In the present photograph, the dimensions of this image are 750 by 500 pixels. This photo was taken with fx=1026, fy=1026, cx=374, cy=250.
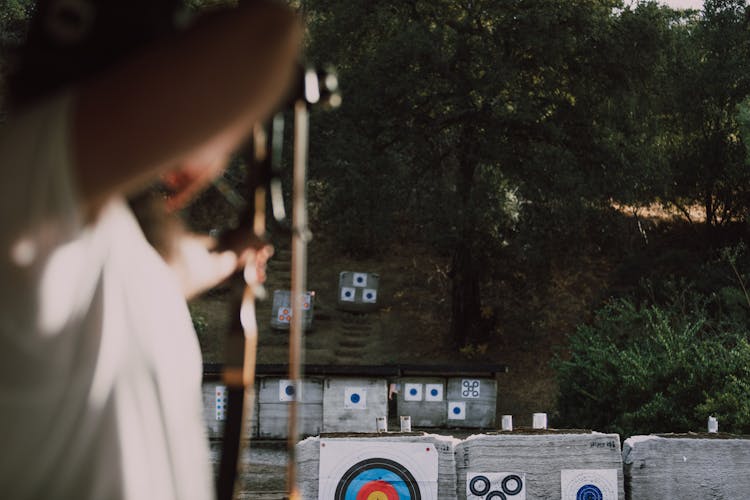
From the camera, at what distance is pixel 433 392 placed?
11.4 meters

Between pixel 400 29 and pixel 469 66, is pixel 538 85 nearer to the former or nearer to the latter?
pixel 469 66

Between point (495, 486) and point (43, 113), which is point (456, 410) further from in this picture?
point (43, 113)

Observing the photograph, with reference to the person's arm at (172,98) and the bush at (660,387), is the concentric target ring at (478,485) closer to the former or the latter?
the bush at (660,387)

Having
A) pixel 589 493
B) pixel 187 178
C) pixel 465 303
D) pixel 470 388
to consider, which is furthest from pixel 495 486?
pixel 465 303

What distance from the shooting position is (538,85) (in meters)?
14.7

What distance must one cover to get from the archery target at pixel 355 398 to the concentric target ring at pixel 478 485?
175 inches

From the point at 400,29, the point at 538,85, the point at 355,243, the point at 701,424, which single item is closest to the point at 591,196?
the point at 538,85

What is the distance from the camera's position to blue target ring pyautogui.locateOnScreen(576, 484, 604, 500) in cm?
527

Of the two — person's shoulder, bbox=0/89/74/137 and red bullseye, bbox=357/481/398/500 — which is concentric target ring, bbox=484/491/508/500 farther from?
person's shoulder, bbox=0/89/74/137

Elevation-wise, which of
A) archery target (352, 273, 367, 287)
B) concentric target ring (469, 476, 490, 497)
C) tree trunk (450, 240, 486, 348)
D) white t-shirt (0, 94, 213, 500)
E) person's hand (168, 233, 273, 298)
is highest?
archery target (352, 273, 367, 287)

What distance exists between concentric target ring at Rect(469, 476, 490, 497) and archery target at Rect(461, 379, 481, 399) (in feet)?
18.9

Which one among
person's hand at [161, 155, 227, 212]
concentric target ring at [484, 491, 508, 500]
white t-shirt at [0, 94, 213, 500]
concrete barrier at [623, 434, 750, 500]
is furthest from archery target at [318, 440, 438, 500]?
white t-shirt at [0, 94, 213, 500]

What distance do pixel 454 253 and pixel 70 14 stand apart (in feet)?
48.6

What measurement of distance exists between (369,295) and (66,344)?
16.1 metres
